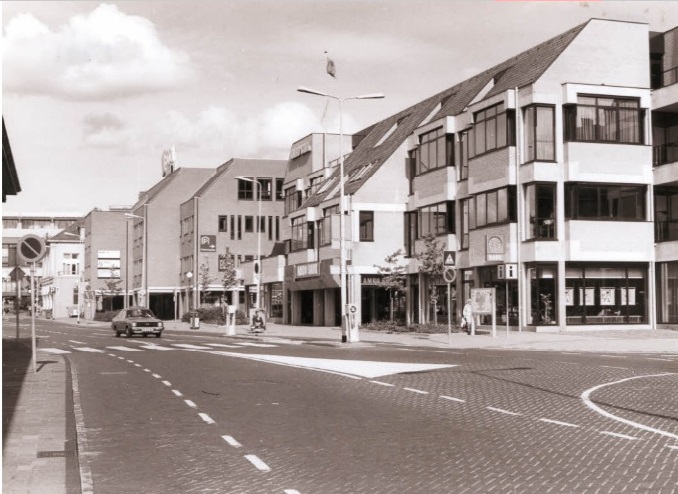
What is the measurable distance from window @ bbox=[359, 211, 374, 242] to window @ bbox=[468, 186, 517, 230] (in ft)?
32.6

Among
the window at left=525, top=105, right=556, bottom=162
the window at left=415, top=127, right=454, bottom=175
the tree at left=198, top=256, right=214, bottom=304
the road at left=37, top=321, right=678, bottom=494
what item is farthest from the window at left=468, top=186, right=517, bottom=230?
the tree at left=198, top=256, right=214, bottom=304

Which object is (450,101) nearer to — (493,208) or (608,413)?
(493,208)

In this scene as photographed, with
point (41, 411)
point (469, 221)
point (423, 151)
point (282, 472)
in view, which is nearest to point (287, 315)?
point (423, 151)

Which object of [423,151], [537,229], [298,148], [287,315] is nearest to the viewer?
[537,229]

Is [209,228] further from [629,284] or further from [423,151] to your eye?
[629,284]

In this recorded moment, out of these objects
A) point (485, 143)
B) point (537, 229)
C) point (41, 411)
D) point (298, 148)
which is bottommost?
point (41, 411)

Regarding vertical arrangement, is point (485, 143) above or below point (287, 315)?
above

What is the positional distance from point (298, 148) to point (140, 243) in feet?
135

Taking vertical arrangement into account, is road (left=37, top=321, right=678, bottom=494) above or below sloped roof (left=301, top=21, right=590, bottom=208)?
below

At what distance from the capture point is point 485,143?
142ft

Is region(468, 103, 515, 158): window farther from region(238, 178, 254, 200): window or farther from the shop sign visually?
region(238, 178, 254, 200): window

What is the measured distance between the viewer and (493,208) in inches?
1658

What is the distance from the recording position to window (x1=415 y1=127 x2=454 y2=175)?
4766cm

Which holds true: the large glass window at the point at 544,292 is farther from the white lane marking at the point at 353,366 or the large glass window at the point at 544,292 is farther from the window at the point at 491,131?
the white lane marking at the point at 353,366
